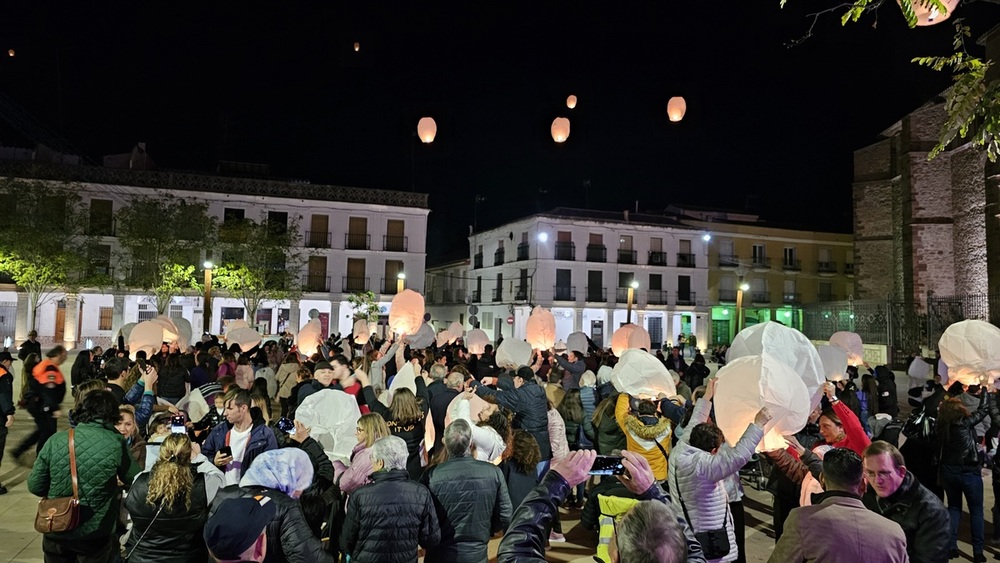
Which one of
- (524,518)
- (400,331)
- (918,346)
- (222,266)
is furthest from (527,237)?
(524,518)

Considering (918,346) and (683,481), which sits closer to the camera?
(683,481)

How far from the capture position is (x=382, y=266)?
37688mm

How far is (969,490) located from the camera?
18.2ft

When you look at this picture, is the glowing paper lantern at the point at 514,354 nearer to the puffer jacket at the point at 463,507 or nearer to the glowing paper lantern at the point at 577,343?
the glowing paper lantern at the point at 577,343

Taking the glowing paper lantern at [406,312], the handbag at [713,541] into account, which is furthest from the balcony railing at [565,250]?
the handbag at [713,541]

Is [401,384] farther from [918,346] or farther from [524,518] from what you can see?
[918,346]

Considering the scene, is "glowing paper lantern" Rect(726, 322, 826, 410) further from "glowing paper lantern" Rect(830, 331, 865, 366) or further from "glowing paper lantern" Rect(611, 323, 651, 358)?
"glowing paper lantern" Rect(611, 323, 651, 358)

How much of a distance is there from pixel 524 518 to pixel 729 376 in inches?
87.0

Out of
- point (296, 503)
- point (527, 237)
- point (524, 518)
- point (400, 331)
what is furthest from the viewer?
point (527, 237)

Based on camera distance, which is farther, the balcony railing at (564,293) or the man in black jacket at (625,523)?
the balcony railing at (564,293)

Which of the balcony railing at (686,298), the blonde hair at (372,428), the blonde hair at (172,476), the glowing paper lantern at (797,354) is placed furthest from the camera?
the balcony railing at (686,298)

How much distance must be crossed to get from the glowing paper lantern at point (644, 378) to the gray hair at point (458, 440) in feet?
9.39

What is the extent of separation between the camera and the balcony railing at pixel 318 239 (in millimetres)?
36438

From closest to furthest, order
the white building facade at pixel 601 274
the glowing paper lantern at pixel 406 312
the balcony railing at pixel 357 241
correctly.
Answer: the glowing paper lantern at pixel 406 312 → the balcony railing at pixel 357 241 → the white building facade at pixel 601 274
